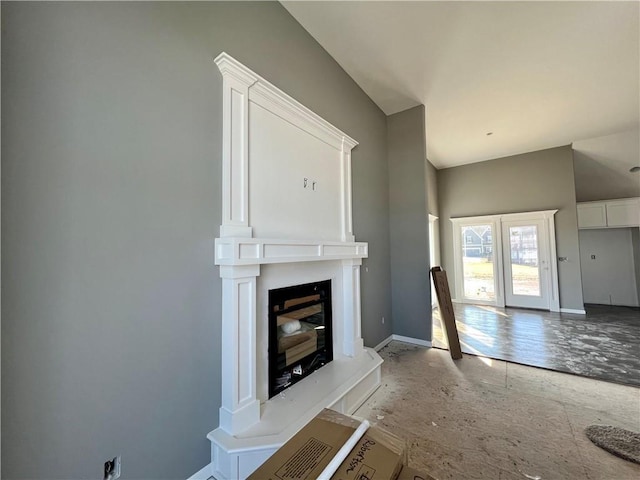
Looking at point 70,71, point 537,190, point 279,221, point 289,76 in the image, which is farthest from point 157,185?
point 537,190

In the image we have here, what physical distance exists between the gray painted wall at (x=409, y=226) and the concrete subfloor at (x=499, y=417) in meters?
0.83

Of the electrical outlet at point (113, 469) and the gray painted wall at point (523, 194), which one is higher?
the gray painted wall at point (523, 194)

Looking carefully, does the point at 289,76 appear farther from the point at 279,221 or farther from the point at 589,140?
the point at 589,140

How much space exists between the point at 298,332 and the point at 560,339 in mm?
4274

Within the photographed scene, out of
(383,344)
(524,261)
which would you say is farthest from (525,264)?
(383,344)

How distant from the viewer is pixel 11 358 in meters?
0.98

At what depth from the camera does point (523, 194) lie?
5.95 metres

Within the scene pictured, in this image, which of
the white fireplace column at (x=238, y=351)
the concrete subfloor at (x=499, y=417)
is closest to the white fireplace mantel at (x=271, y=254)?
the white fireplace column at (x=238, y=351)

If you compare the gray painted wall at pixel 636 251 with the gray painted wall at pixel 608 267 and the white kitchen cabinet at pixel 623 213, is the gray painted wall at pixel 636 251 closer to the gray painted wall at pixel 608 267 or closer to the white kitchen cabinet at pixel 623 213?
the gray painted wall at pixel 608 267

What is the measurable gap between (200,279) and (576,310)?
7472mm

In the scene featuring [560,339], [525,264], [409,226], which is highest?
[409,226]

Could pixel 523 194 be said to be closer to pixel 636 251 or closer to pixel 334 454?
pixel 636 251

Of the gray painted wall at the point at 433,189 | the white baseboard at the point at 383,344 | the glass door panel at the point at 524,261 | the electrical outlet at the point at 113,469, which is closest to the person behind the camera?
the electrical outlet at the point at 113,469

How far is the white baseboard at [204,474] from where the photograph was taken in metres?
1.47
